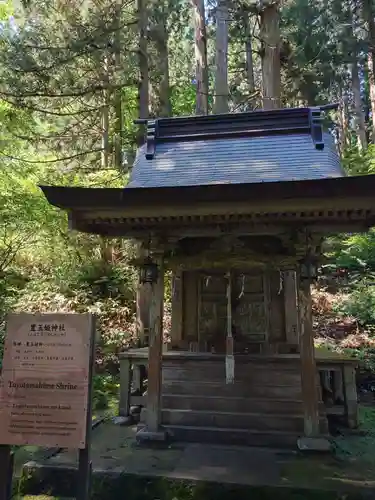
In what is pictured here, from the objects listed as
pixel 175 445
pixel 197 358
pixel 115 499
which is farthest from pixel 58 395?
pixel 197 358

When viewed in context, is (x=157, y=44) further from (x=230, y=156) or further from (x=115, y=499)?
(x=115, y=499)

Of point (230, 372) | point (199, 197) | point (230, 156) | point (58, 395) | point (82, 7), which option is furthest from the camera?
point (82, 7)

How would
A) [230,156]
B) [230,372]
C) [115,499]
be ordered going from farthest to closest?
[230,156] → [230,372] → [115,499]

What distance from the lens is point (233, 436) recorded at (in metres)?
5.12

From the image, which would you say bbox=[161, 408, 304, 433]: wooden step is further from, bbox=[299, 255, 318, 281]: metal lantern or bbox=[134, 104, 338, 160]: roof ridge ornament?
bbox=[134, 104, 338, 160]: roof ridge ornament

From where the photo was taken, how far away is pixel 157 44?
1038cm

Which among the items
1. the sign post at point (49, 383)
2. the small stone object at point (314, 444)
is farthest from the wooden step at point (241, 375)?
the sign post at point (49, 383)

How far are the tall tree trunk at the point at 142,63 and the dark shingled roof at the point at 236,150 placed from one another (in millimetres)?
3258

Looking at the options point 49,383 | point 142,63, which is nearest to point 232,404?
point 49,383

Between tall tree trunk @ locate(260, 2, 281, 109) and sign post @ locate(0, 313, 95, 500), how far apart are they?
333 inches

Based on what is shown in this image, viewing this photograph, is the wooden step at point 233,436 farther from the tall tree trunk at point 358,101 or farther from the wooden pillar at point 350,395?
the tall tree trunk at point 358,101

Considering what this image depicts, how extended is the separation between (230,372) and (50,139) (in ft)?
A: 27.6

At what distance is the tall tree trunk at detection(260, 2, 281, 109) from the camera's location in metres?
9.96

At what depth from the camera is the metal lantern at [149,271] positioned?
17.3ft
